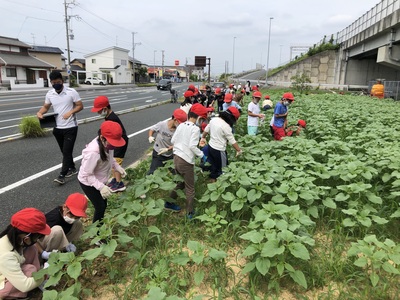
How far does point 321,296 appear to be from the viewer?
8.34 ft

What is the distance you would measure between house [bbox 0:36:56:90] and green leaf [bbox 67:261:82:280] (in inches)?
1465

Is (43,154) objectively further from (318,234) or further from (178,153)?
(318,234)

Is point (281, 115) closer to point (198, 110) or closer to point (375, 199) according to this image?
point (198, 110)

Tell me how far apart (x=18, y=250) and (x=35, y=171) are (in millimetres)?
3697

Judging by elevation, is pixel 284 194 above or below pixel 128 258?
above

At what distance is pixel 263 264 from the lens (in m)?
2.53

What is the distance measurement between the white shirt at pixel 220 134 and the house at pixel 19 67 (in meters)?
35.7

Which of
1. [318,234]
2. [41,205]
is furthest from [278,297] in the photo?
[41,205]

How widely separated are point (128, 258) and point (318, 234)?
7.21 feet

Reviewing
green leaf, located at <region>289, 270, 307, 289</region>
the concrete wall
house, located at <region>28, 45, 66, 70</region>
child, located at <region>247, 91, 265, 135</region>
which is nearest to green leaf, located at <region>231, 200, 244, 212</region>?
green leaf, located at <region>289, 270, 307, 289</region>

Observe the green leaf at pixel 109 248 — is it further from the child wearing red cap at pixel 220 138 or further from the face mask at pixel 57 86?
the face mask at pixel 57 86

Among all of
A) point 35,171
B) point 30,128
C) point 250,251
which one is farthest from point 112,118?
point 30,128

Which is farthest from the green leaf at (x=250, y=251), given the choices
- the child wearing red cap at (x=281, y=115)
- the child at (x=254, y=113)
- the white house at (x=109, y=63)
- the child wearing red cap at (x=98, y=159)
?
the white house at (x=109, y=63)

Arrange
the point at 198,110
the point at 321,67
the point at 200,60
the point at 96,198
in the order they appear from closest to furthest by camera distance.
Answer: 1. the point at 96,198
2. the point at 198,110
3. the point at 321,67
4. the point at 200,60
